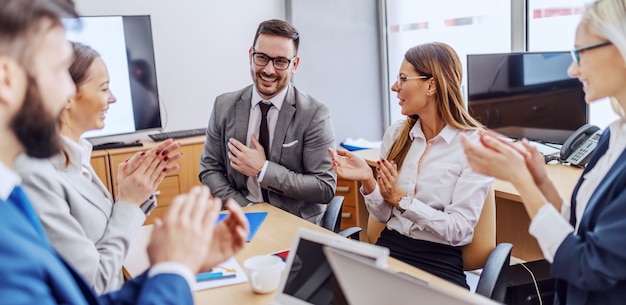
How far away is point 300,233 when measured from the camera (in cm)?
122

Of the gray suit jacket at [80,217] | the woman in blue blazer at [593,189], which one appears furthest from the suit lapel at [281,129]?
the woman in blue blazer at [593,189]

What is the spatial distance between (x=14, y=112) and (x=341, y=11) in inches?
150

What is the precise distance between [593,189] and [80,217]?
1351 mm

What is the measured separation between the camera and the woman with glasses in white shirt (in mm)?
1904

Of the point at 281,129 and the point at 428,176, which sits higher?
the point at 281,129

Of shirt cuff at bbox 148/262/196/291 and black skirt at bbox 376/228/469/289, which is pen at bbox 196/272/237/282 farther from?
black skirt at bbox 376/228/469/289

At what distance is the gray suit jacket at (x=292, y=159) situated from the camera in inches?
94.7

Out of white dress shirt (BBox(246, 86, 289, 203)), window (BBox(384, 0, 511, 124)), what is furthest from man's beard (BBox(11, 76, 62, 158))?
window (BBox(384, 0, 511, 124))

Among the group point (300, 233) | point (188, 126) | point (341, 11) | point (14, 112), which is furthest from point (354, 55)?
point (14, 112)

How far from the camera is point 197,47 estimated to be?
411 cm

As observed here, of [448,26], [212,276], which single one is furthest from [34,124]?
[448,26]

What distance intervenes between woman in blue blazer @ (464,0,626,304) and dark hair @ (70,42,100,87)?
1151 mm

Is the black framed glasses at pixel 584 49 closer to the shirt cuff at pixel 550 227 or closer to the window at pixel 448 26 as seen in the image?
the shirt cuff at pixel 550 227

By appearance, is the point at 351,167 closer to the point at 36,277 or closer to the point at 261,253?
the point at 261,253
